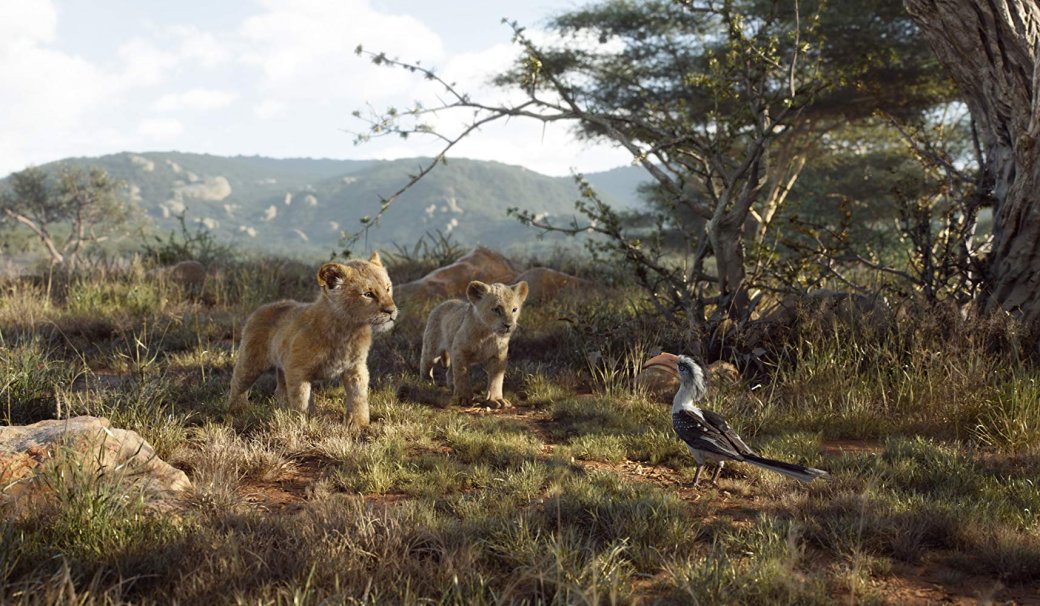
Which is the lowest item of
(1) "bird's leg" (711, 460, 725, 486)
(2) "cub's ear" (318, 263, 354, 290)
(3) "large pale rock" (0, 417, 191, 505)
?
(1) "bird's leg" (711, 460, 725, 486)

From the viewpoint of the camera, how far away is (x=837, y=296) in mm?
8086

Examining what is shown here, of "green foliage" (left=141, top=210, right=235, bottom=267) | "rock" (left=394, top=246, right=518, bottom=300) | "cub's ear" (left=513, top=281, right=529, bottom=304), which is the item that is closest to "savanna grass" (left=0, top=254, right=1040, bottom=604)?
"cub's ear" (left=513, top=281, right=529, bottom=304)

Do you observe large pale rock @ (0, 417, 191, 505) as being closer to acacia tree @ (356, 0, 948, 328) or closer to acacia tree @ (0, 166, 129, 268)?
acacia tree @ (356, 0, 948, 328)

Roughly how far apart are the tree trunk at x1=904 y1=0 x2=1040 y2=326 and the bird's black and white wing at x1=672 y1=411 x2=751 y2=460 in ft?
14.0

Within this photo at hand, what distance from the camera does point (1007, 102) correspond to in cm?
709

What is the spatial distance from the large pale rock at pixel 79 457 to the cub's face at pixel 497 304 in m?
3.10

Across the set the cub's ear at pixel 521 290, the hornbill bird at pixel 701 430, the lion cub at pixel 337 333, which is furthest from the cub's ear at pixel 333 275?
the hornbill bird at pixel 701 430

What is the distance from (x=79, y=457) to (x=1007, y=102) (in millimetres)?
8463

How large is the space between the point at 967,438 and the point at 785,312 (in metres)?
2.67

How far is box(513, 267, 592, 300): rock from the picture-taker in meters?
11.8

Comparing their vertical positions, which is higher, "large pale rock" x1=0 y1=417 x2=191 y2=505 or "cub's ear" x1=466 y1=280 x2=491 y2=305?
"cub's ear" x1=466 y1=280 x2=491 y2=305

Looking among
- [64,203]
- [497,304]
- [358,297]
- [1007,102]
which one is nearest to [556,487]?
[358,297]

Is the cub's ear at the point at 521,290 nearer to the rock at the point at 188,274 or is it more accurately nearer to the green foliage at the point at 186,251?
the rock at the point at 188,274

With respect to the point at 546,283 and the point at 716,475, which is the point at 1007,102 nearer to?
the point at 716,475
